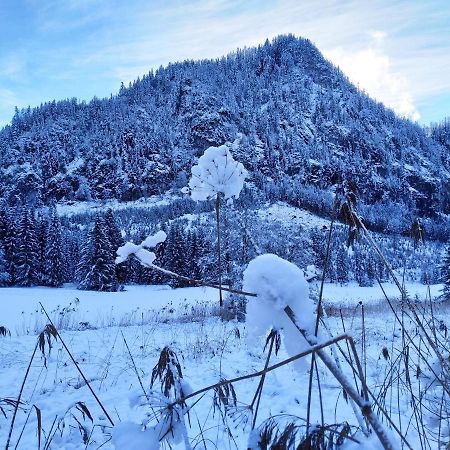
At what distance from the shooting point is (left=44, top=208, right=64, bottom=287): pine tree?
1479 inches

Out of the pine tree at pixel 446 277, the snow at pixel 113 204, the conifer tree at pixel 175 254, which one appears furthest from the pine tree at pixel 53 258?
the snow at pixel 113 204

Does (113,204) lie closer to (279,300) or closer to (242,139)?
(242,139)

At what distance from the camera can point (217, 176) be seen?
1.21 metres

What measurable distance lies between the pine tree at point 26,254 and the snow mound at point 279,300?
4037 cm

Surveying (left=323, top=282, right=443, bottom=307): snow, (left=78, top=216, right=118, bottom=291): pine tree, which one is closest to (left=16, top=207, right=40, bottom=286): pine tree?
(left=78, top=216, right=118, bottom=291): pine tree

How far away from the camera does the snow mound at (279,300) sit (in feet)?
1.64

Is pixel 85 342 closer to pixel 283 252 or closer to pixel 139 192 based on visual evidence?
pixel 283 252

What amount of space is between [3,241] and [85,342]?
116 feet

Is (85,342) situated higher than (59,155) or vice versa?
(59,155)

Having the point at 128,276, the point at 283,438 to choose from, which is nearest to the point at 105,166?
the point at 128,276

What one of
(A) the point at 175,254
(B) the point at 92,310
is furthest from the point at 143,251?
(A) the point at 175,254

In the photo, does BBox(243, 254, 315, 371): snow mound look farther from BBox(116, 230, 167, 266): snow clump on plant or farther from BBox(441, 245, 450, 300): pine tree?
BBox(441, 245, 450, 300): pine tree

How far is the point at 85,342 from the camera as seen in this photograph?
6.87 metres

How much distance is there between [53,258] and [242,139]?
11709cm
